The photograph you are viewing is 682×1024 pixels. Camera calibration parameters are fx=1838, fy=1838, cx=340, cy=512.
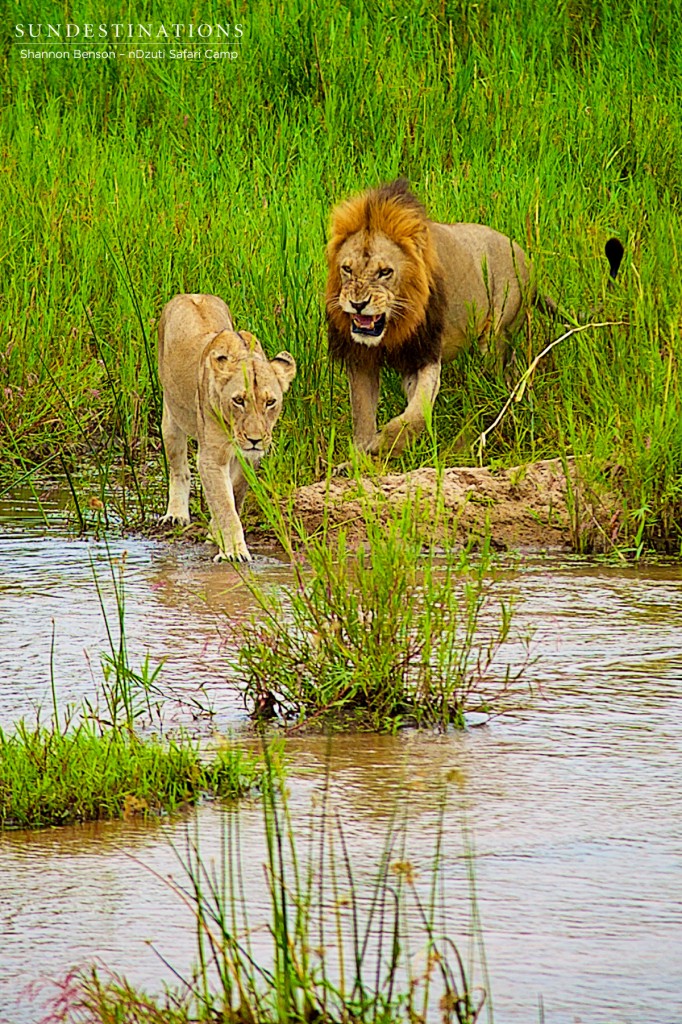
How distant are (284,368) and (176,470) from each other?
889 millimetres

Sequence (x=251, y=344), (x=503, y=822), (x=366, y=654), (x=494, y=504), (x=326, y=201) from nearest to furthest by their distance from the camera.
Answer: (x=503, y=822) < (x=366, y=654) < (x=251, y=344) < (x=494, y=504) < (x=326, y=201)

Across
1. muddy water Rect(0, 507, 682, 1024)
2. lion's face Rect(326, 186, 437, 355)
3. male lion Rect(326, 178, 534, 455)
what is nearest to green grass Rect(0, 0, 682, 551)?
male lion Rect(326, 178, 534, 455)

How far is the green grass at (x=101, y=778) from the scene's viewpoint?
4.04m

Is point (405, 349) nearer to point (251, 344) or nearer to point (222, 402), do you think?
point (251, 344)

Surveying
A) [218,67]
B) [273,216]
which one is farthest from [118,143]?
[273,216]

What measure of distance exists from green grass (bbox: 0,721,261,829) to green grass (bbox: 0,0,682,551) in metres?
3.04

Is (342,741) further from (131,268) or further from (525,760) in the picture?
(131,268)

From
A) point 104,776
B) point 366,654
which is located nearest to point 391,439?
point 366,654

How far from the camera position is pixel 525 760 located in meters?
4.46

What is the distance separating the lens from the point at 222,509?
6.82m

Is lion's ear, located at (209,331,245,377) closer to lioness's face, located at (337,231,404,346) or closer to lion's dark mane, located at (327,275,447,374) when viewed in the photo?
lioness's face, located at (337,231,404,346)

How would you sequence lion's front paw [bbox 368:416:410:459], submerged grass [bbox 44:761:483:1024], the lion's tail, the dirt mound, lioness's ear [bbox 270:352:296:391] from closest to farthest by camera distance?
1. submerged grass [bbox 44:761:483:1024]
2. lioness's ear [bbox 270:352:296:391]
3. the dirt mound
4. lion's front paw [bbox 368:416:410:459]
5. the lion's tail

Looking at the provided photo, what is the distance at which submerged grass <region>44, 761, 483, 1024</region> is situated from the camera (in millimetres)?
2799

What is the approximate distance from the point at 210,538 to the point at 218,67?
6.44 m
